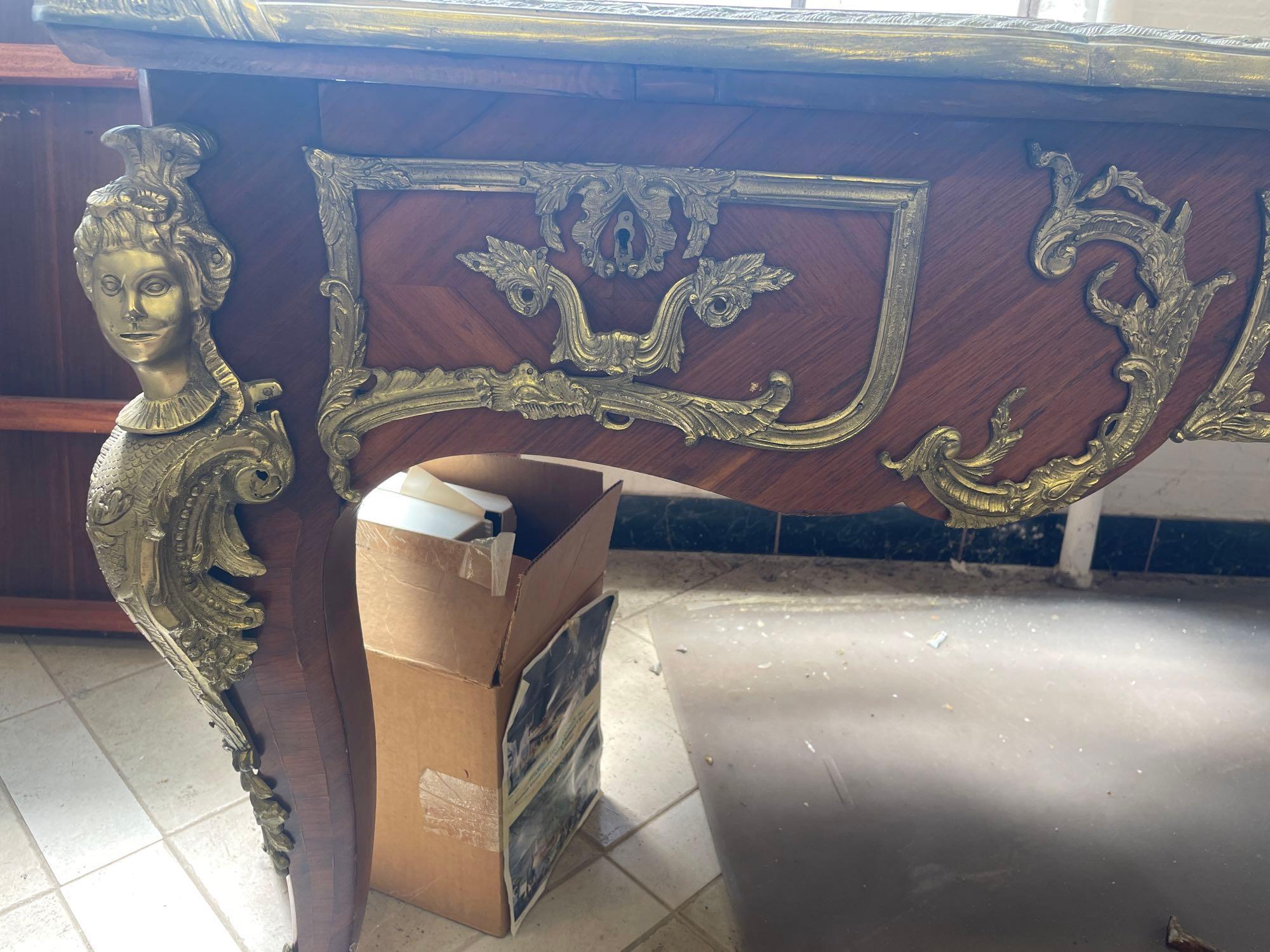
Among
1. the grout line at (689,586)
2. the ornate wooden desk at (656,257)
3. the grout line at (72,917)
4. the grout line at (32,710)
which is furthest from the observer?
the grout line at (689,586)

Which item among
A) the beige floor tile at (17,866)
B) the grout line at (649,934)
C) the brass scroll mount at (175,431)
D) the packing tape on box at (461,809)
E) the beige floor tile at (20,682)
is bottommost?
the beige floor tile at (17,866)

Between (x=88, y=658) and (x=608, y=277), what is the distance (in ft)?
4.71

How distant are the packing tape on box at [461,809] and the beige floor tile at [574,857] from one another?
6.1 inches

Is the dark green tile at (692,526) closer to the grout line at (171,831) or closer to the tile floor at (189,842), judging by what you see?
the tile floor at (189,842)

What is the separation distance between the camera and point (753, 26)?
542mm

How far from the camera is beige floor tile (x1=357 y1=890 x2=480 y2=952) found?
3.55 feet

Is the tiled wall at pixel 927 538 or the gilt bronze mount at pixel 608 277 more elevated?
the gilt bronze mount at pixel 608 277

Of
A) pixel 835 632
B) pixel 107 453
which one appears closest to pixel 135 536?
pixel 107 453

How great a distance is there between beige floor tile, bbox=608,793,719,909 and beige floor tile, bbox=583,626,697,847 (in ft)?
0.08

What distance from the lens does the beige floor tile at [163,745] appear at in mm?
1278

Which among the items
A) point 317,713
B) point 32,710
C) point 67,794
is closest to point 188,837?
point 67,794

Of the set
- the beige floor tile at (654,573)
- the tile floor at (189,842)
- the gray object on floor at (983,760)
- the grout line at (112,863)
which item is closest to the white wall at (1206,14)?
the gray object on floor at (983,760)

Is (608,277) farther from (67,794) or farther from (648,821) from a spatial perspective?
(67,794)

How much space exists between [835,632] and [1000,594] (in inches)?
17.0
